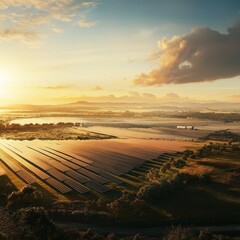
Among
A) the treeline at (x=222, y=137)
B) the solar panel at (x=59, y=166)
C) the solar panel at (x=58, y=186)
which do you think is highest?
the treeline at (x=222, y=137)

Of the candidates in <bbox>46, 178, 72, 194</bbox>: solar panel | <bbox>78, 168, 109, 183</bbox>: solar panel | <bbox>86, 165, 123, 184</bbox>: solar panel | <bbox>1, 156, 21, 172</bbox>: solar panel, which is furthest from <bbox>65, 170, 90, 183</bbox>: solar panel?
<bbox>1, 156, 21, 172</bbox>: solar panel

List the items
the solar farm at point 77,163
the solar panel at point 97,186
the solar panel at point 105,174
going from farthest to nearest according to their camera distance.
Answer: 1. the solar panel at point 105,174
2. the solar farm at point 77,163
3. the solar panel at point 97,186

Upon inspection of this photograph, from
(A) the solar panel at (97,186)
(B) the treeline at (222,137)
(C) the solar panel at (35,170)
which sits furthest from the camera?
(B) the treeline at (222,137)

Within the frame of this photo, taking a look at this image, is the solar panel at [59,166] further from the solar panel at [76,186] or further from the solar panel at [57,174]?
the solar panel at [76,186]

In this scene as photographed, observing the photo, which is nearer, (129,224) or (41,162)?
(129,224)

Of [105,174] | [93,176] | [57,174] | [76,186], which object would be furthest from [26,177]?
[105,174]

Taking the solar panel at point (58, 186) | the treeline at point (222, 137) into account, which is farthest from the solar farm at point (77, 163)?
the treeline at point (222, 137)

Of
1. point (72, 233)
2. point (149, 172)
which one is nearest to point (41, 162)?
point (149, 172)

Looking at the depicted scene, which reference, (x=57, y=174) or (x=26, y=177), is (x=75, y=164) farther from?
(x=26, y=177)

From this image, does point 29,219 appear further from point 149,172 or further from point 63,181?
point 149,172

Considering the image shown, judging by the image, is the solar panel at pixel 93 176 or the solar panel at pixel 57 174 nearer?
the solar panel at pixel 93 176
